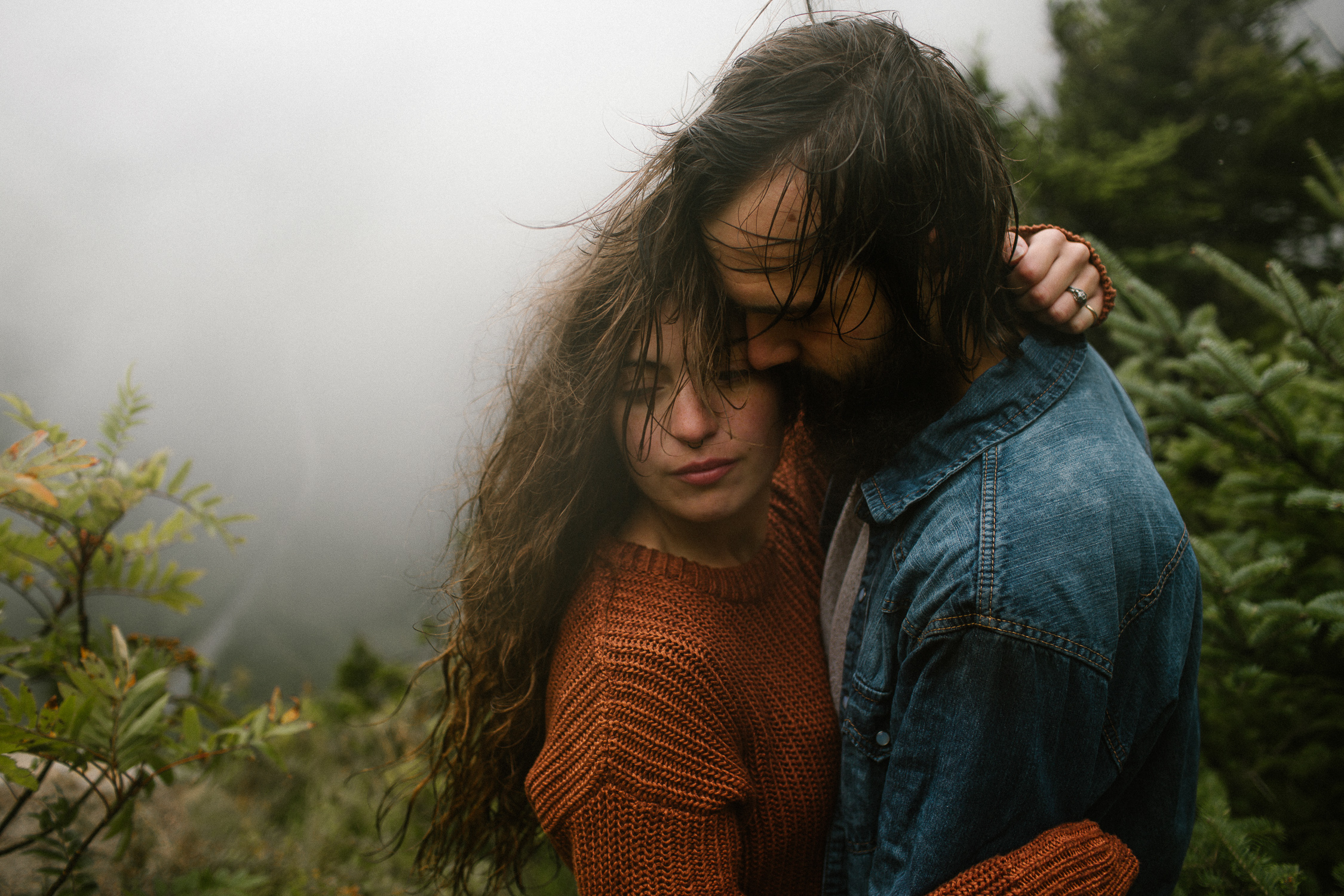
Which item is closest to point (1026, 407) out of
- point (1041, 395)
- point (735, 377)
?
point (1041, 395)

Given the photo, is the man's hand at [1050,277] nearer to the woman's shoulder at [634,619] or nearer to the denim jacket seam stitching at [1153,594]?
the denim jacket seam stitching at [1153,594]

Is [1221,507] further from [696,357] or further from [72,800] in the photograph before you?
[72,800]

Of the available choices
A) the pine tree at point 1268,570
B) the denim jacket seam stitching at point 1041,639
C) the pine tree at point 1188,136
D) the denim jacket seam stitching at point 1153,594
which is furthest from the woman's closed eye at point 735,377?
the pine tree at point 1188,136

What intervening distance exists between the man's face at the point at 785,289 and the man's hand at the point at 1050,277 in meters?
0.30

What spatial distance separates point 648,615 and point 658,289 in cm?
58

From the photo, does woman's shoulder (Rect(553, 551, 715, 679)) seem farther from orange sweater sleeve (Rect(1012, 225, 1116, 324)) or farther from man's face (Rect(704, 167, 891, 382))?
orange sweater sleeve (Rect(1012, 225, 1116, 324))

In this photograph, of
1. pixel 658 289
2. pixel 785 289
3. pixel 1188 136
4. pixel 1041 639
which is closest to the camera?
pixel 1041 639

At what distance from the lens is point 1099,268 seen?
1350mm

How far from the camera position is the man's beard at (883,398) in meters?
1.21

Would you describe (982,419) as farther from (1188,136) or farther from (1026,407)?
(1188,136)

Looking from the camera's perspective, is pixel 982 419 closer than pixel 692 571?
Yes

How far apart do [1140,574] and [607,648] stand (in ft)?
2.81

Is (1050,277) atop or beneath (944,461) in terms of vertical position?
atop

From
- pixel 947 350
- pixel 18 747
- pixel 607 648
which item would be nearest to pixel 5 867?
pixel 18 747
